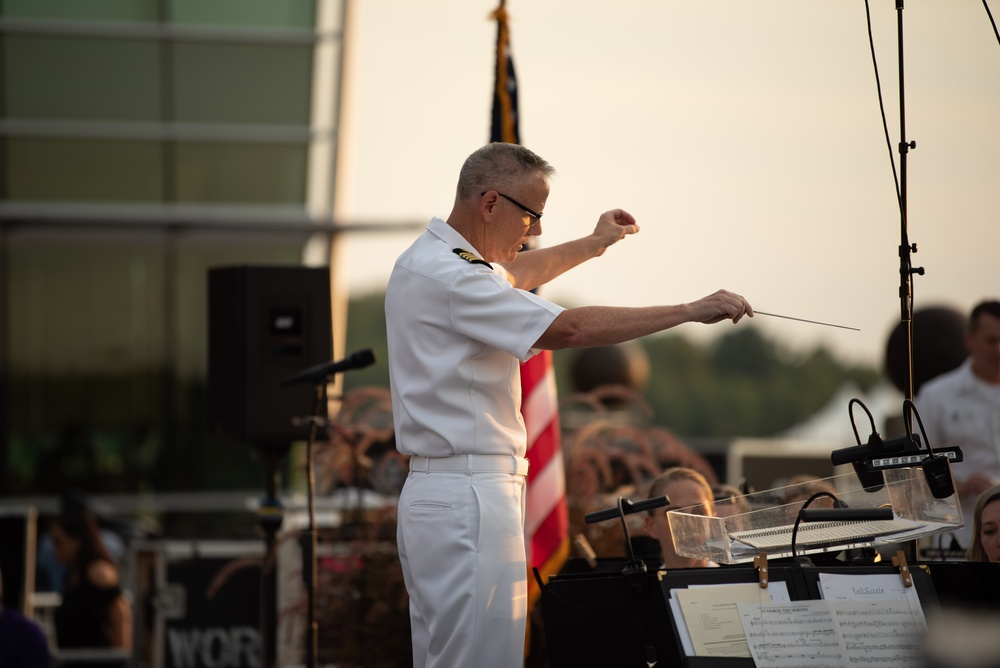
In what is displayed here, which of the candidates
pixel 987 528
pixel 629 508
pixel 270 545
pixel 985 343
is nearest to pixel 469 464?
pixel 629 508

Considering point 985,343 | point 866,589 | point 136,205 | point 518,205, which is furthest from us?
point 136,205

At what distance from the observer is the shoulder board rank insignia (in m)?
3.21

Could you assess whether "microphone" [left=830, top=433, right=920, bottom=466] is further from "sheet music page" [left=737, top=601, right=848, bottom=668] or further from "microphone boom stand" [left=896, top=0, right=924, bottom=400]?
"sheet music page" [left=737, top=601, right=848, bottom=668]

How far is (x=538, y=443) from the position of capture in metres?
A: 5.65

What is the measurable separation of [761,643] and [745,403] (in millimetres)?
56702

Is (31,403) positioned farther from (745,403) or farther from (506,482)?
(745,403)

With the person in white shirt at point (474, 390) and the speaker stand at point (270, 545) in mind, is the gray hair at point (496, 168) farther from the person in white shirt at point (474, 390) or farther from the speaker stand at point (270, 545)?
the speaker stand at point (270, 545)

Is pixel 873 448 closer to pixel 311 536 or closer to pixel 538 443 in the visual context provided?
pixel 311 536

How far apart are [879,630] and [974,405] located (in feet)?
11.0

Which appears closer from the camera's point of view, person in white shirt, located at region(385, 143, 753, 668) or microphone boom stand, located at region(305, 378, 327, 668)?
person in white shirt, located at region(385, 143, 753, 668)

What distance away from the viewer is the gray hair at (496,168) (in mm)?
3322

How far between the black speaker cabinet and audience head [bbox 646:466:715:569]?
1723 mm

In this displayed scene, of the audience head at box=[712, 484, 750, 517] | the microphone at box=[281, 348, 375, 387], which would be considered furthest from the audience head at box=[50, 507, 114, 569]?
the audience head at box=[712, 484, 750, 517]

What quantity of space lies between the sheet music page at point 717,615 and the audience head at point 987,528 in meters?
1.28
